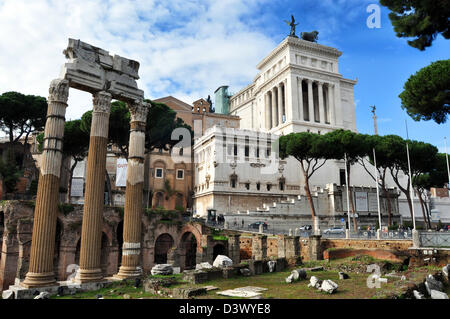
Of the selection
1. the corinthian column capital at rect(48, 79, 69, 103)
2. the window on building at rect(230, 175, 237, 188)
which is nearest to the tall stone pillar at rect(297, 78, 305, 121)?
the window on building at rect(230, 175, 237, 188)

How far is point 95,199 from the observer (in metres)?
12.2

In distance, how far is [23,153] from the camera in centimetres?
4259

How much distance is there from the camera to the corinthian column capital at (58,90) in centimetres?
1173

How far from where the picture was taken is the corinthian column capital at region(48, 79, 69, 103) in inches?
462

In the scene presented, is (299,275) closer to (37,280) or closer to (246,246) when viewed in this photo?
(37,280)

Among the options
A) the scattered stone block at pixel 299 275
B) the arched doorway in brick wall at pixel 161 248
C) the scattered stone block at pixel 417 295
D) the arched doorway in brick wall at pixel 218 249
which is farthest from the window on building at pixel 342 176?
the scattered stone block at pixel 417 295

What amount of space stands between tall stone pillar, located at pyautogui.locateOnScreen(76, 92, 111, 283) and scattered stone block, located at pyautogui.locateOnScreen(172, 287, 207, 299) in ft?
11.9

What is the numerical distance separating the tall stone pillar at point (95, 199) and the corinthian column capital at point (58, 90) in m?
1.22

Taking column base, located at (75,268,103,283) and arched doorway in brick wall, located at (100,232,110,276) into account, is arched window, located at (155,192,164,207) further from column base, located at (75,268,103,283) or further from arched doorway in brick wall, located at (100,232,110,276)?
column base, located at (75,268,103,283)

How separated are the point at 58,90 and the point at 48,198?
3.69 meters
